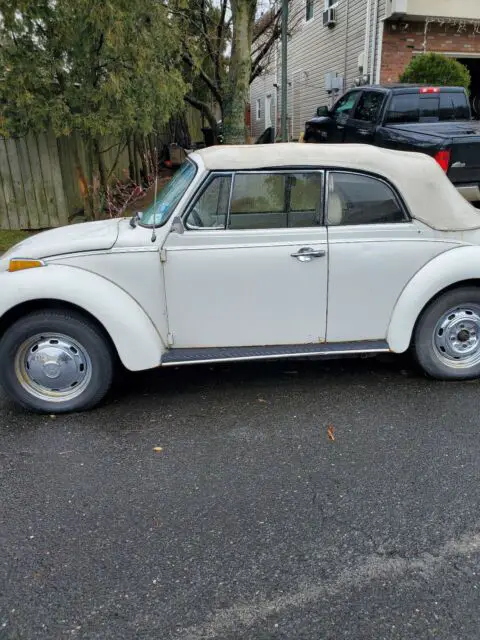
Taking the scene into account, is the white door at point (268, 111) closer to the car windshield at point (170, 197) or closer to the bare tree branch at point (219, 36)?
the bare tree branch at point (219, 36)

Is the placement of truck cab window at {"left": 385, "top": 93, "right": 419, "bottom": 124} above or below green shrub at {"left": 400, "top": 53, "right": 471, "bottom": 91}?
below

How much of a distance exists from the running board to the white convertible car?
0.4 inches

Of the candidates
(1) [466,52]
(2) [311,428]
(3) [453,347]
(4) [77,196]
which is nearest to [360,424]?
(2) [311,428]

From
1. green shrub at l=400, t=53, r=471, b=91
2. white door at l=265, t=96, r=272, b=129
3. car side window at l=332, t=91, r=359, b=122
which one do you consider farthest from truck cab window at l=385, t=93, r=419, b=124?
white door at l=265, t=96, r=272, b=129

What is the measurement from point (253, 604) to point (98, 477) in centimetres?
127

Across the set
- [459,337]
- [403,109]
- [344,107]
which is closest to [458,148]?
[403,109]

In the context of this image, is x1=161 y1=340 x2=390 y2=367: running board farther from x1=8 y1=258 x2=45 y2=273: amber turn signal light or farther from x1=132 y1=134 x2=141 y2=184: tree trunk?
x1=132 y1=134 x2=141 y2=184: tree trunk

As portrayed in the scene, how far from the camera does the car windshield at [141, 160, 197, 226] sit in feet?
12.5

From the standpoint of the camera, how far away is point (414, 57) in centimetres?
1342

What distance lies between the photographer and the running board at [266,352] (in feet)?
12.3

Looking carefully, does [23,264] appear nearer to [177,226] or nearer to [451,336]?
[177,226]

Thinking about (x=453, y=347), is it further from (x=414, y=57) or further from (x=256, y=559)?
(x=414, y=57)

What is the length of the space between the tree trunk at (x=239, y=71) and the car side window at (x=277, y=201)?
8242 millimetres

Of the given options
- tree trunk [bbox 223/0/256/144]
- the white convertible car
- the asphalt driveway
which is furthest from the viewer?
tree trunk [bbox 223/0/256/144]
